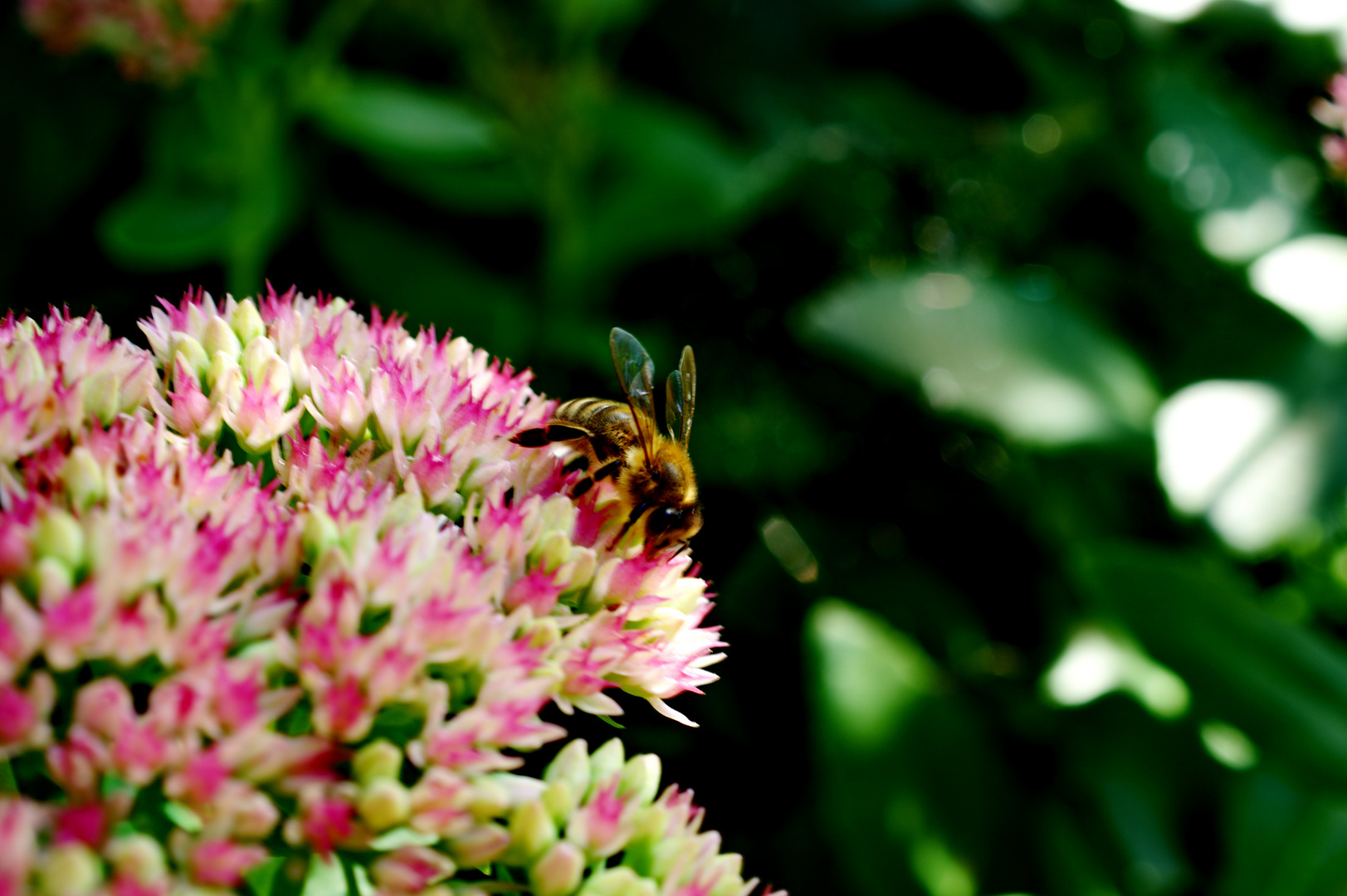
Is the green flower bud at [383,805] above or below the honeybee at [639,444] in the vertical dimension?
below

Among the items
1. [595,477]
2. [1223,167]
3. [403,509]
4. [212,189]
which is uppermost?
[1223,167]

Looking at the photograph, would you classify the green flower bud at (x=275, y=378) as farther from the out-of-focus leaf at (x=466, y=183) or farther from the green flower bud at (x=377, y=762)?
the out-of-focus leaf at (x=466, y=183)

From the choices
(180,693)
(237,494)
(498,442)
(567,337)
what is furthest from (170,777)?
(567,337)

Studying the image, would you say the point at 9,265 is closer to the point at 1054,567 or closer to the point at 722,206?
the point at 722,206

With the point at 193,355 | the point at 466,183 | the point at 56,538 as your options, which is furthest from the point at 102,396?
the point at 466,183

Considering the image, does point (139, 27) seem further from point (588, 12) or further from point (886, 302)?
point (886, 302)

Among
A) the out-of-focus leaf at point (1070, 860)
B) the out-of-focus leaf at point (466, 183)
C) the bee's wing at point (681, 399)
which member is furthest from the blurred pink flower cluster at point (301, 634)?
the out-of-focus leaf at point (466, 183)
